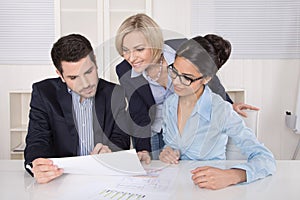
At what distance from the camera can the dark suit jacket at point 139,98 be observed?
1063 millimetres

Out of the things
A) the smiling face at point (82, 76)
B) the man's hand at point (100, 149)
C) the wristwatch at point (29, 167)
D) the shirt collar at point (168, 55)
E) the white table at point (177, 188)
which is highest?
the shirt collar at point (168, 55)

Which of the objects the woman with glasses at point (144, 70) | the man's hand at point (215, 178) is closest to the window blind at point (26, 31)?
the woman with glasses at point (144, 70)

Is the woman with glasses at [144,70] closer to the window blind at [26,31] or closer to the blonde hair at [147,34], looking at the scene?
the blonde hair at [147,34]

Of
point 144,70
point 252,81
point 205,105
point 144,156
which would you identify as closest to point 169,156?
point 144,156

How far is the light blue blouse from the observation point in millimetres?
A: 1126

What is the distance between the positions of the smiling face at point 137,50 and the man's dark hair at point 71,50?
11cm

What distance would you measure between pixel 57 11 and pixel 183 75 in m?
1.76

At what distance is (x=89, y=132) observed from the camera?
3.95ft

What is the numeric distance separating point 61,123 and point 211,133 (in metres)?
0.39

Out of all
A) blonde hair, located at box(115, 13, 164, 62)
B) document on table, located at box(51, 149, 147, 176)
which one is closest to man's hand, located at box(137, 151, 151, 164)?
document on table, located at box(51, 149, 147, 176)

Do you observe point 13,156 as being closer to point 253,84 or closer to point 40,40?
point 40,40

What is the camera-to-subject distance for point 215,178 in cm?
104

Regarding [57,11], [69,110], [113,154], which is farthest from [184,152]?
[57,11]

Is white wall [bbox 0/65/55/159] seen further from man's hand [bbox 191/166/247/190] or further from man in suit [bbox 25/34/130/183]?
man's hand [bbox 191/166/247/190]
